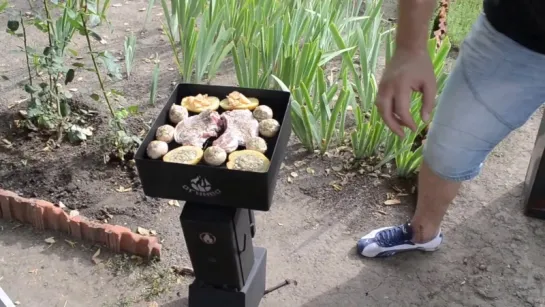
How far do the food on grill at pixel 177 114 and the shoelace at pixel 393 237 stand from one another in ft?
2.76

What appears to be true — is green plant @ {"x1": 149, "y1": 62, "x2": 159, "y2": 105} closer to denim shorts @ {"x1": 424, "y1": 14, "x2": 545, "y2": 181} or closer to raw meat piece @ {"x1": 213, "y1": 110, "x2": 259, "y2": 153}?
raw meat piece @ {"x1": 213, "y1": 110, "x2": 259, "y2": 153}

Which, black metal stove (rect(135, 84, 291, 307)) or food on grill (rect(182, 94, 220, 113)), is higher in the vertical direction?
food on grill (rect(182, 94, 220, 113))

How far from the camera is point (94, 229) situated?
81.7 inches

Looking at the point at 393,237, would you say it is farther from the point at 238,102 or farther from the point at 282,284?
the point at 238,102

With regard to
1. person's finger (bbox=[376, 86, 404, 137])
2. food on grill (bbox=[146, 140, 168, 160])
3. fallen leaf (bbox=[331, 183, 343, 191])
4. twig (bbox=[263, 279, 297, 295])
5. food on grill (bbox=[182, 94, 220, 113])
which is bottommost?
twig (bbox=[263, 279, 297, 295])

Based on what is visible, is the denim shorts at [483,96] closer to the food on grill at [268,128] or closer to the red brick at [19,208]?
the food on grill at [268,128]

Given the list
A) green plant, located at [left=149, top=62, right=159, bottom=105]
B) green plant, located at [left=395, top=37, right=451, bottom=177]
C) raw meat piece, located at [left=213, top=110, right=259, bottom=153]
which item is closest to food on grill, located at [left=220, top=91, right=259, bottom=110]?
raw meat piece, located at [left=213, top=110, right=259, bottom=153]

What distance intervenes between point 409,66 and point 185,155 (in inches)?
22.6

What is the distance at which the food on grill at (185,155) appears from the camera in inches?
58.0

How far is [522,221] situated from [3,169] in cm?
193

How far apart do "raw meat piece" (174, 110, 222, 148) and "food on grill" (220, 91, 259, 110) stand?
6cm

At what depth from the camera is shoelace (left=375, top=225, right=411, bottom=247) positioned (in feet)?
6.79

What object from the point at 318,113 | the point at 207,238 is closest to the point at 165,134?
the point at 207,238

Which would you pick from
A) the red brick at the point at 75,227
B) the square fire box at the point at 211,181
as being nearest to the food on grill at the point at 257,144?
the square fire box at the point at 211,181
